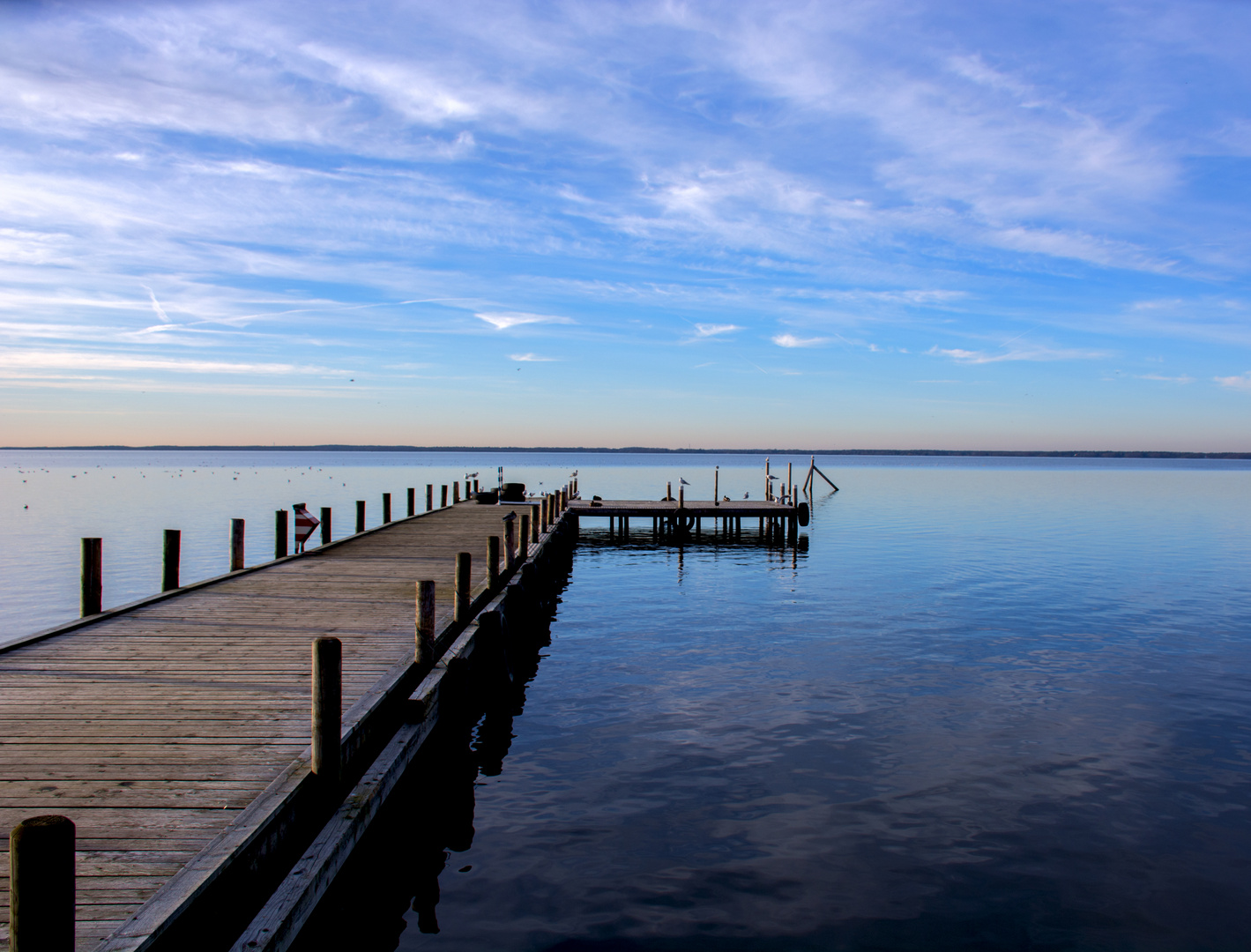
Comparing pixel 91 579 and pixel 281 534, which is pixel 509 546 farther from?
pixel 91 579

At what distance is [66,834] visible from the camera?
3322 mm

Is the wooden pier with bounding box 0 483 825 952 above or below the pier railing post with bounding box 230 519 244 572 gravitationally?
below

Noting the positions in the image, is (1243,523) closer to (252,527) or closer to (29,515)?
(252,527)

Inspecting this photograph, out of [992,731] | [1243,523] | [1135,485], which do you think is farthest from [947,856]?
[1135,485]

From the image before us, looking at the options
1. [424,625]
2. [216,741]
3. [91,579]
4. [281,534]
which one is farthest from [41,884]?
[281,534]

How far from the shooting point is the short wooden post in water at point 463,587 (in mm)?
12000

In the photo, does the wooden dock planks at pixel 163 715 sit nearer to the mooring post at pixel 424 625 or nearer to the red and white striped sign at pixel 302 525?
the mooring post at pixel 424 625

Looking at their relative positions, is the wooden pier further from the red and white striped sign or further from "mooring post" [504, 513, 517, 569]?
the red and white striped sign

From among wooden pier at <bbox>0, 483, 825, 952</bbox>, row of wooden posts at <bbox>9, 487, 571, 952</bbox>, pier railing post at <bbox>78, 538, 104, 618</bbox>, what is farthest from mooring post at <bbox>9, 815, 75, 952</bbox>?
pier railing post at <bbox>78, 538, 104, 618</bbox>

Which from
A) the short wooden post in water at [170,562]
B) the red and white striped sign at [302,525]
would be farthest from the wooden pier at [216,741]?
the red and white striped sign at [302,525]

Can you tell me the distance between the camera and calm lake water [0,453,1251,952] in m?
7.50

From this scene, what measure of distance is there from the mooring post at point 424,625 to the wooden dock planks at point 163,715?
502mm

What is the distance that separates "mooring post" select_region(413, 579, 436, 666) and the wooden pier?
28 mm

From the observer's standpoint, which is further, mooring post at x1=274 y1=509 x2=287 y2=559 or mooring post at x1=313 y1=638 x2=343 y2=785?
mooring post at x1=274 y1=509 x2=287 y2=559
